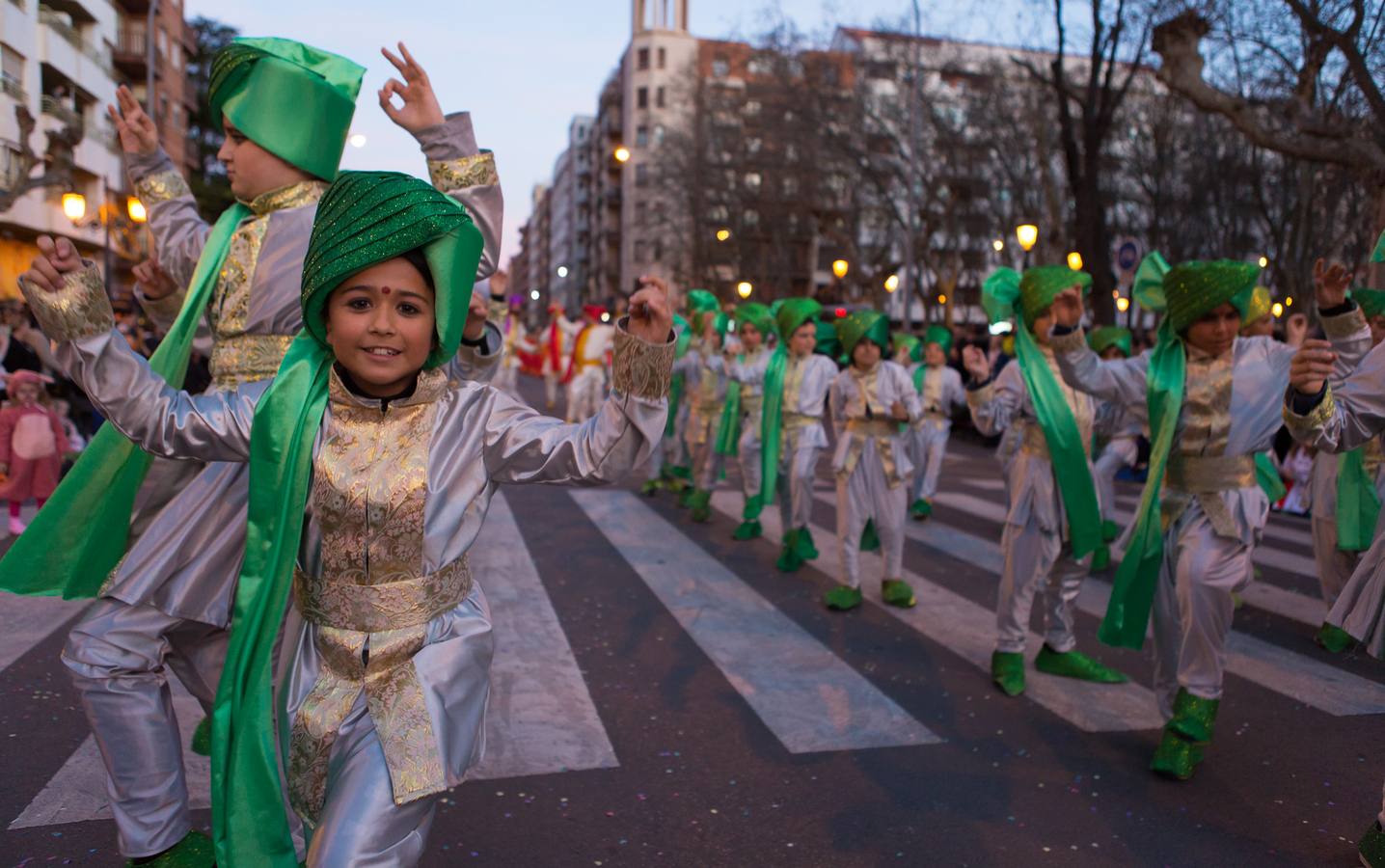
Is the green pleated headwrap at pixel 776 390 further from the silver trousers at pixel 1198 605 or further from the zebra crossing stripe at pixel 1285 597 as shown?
the silver trousers at pixel 1198 605

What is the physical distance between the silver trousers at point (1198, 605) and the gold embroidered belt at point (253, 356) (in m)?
3.64

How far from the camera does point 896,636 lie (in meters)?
6.34

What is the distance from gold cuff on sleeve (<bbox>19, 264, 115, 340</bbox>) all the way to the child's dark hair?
645 mm

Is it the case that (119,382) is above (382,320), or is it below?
below

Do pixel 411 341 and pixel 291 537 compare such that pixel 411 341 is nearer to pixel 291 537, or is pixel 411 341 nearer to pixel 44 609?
pixel 291 537

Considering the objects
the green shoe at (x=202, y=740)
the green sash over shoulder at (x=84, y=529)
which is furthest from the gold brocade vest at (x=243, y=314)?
the green shoe at (x=202, y=740)

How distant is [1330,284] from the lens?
386 centimetres

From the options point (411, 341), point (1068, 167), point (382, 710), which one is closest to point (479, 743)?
point (382, 710)

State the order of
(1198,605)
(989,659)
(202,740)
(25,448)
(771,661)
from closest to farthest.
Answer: (202,740)
(1198,605)
(771,661)
(989,659)
(25,448)

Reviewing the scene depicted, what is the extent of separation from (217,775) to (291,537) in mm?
594

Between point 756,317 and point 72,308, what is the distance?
8747mm

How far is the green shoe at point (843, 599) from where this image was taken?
6910mm

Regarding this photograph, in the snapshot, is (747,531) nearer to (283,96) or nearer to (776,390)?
(776,390)

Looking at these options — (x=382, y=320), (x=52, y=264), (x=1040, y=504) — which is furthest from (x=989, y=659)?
(x=52, y=264)
